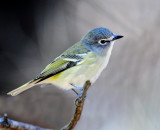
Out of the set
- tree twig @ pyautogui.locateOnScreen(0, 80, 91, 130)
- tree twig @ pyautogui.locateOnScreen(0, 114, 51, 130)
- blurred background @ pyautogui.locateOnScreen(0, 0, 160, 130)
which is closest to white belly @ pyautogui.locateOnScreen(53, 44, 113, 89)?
tree twig @ pyautogui.locateOnScreen(0, 80, 91, 130)

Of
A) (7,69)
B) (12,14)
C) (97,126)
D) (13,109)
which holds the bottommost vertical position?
(97,126)

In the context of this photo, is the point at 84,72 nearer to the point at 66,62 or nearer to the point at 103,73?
the point at 66,62

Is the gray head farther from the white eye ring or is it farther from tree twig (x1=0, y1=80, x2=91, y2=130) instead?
tree twig (x1=0, y1=80, x2=91, y2=130)

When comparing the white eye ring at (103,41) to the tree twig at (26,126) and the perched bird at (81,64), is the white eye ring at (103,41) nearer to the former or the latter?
the perched bird at (81,64)

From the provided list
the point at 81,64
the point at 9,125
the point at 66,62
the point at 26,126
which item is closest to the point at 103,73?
the point at 66,62

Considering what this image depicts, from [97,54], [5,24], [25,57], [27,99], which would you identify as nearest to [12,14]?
[5,24]

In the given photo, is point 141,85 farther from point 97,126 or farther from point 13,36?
point 13,36
